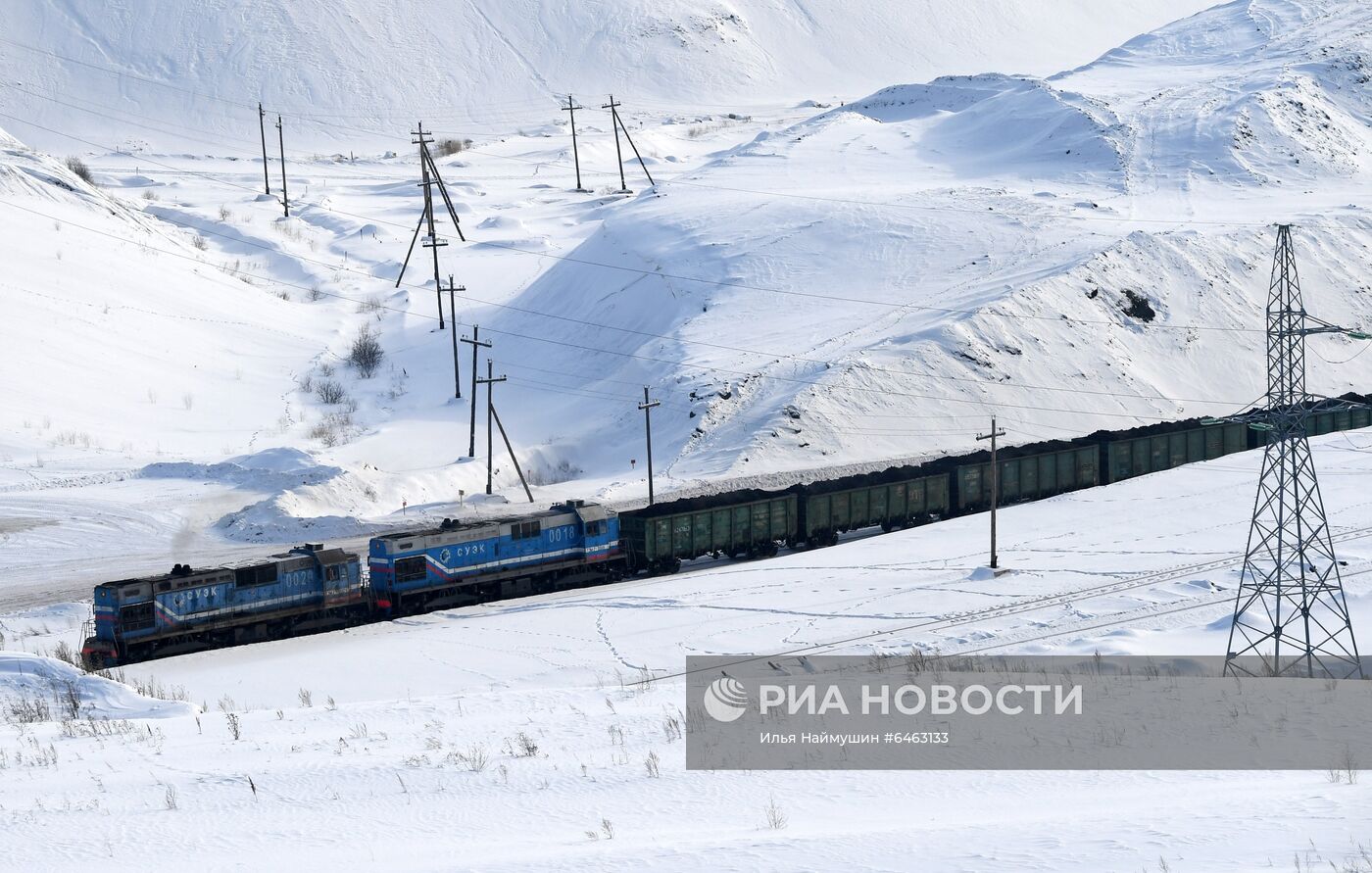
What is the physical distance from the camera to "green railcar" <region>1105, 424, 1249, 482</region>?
5222 centimetres

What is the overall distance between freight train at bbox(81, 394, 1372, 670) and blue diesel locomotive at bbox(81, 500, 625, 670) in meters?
0.04

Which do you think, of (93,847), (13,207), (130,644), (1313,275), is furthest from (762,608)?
(13,207)

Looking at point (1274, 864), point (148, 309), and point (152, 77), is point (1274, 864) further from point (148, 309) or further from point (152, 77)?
point (152, 77)

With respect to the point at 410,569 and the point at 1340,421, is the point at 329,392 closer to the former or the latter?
the point at 410,569

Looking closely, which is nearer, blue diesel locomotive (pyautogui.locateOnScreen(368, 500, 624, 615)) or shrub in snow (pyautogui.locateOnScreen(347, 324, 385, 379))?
blue diesel locomotive (pyautogui.locateOnScreen(368, 500, 624, 615))

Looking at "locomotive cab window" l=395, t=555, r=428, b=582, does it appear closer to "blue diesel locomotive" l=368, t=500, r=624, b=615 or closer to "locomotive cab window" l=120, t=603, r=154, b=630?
"blue diesel locomotive" l=368, t=500, r=624, b=615

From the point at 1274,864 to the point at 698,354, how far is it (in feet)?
187

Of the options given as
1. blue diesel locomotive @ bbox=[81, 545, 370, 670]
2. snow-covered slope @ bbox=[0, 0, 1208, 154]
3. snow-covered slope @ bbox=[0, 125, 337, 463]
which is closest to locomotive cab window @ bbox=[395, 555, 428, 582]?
blue diesel locomotive @ bbox=[81, 545, 370, 670]

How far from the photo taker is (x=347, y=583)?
1427 inches

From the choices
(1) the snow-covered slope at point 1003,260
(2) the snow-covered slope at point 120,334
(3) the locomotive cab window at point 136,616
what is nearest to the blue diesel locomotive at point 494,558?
(3) the locomotive cab window at point 136,616

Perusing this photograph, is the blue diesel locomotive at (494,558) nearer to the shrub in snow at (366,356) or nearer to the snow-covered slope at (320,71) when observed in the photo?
the shrub in snow at (366,356)

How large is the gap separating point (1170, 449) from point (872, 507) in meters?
15.4

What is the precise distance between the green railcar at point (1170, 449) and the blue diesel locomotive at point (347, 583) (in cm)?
2244

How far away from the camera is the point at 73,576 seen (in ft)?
140
